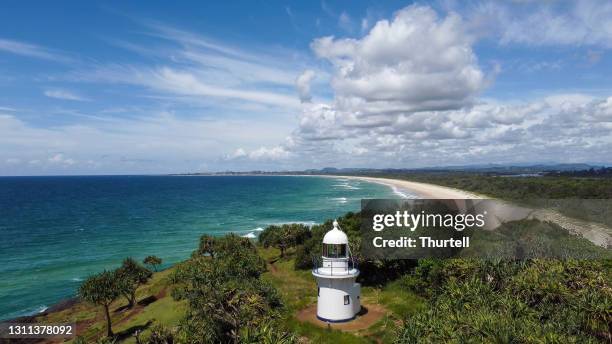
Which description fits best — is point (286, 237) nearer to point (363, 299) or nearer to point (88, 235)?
point (363, 299)

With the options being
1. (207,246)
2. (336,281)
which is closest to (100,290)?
(336,281)

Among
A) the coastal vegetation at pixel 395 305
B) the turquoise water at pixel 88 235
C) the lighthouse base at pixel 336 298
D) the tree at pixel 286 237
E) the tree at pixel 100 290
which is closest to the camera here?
the coastal vegetation at pixel 395 305

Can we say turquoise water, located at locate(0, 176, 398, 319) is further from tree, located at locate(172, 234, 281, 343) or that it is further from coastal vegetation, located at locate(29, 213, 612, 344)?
tree, located at locate(172, 234, 281, 343)

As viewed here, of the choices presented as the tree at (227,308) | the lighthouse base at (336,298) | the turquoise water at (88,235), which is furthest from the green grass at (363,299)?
the turquoise water at (88,235)

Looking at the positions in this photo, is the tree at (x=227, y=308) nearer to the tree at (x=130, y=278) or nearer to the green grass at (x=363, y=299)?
the green grass at (x=363, y=299)

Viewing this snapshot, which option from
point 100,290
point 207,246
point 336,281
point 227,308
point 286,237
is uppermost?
point 227,308

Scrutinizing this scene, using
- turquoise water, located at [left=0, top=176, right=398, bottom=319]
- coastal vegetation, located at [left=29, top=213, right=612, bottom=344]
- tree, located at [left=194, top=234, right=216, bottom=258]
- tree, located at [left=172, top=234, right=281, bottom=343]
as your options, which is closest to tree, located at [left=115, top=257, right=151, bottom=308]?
coastal vegetation, located at [left=29, top=213, right=612, bottom=344]
